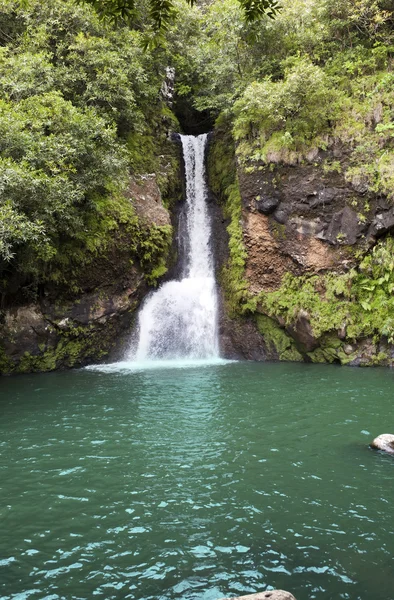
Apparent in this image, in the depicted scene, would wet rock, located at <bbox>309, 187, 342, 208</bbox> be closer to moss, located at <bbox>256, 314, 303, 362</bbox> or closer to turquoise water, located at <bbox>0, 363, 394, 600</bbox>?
moss, located at <bbox>256, 314, 303, 362</bbox>

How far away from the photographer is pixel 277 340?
55.2 ft

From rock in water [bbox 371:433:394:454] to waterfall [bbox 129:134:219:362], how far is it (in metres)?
10.0

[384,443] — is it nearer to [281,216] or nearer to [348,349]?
[348,349]

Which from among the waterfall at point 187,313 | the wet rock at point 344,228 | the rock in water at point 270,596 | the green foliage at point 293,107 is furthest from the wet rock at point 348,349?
the rock in water at point 270,596

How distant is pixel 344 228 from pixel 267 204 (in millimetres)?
3013

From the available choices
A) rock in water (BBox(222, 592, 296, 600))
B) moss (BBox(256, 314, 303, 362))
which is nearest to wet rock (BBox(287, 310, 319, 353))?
moss (BBox(256, 314, 303, 362))

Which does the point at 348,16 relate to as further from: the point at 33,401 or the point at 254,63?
the point at 33,401

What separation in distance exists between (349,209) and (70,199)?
9368 mm

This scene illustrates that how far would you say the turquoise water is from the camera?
4.29m

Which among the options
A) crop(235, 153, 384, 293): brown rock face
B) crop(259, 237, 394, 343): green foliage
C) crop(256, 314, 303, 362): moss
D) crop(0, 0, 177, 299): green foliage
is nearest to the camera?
crop(0, 0, 177, 299): green foliage

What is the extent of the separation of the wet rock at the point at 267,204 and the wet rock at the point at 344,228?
2.20m

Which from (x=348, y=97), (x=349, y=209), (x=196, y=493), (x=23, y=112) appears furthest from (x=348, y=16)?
(x=196, y=493)

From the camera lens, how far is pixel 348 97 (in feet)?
55.6

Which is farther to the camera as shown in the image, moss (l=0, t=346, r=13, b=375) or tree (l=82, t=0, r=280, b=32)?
moss (l=0, t=346, r=13, b=375)
